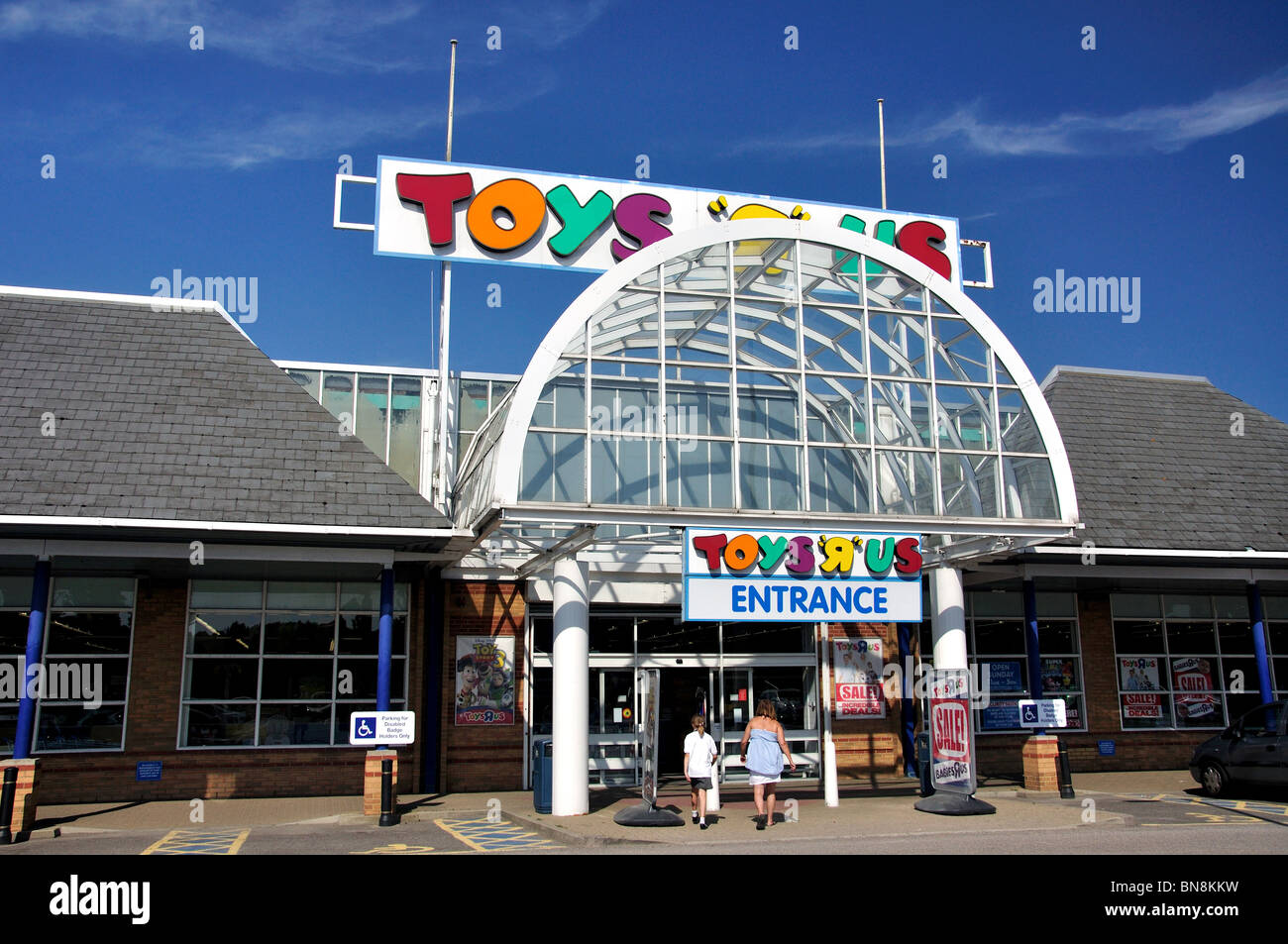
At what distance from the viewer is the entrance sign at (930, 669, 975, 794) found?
14922mm

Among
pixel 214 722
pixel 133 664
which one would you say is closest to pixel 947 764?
pixel 214 722

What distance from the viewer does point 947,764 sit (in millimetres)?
15312

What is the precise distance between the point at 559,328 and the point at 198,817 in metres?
9.07

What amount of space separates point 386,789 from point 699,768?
180 inches

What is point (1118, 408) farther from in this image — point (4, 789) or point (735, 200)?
point (4, 789)

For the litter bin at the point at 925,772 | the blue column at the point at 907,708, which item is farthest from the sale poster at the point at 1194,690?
the litter bin at the point at 925,772

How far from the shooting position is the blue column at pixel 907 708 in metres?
19.8

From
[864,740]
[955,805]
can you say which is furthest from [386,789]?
[864,740]

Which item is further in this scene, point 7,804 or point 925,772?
point 925,772

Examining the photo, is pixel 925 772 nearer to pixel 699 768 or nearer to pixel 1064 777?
pixel 1064 777

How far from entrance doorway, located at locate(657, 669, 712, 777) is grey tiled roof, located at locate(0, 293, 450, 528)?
20.7ft

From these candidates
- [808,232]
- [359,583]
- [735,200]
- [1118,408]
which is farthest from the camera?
[1118,408]

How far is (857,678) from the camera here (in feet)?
66.7

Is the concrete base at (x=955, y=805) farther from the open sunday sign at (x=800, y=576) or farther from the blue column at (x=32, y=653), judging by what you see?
the blue column at (x=32, y=653)
